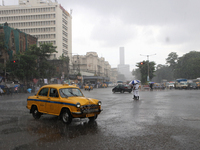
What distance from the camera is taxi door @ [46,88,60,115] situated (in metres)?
8.15

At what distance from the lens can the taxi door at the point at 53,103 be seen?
815cm

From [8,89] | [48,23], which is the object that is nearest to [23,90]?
[8,89]

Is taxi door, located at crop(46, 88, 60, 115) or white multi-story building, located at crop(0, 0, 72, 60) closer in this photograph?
taxi door, located at crop(46, 88, 60, 115)

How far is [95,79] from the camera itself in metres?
94.0

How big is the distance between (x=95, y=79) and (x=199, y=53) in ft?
149

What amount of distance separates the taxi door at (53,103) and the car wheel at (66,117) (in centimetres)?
28

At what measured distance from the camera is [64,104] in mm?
7840

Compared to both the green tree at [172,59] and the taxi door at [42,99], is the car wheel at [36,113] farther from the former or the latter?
the green tree at [172,59]

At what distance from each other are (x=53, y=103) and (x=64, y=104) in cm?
71

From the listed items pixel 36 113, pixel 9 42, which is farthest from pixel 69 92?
pixel 9 42

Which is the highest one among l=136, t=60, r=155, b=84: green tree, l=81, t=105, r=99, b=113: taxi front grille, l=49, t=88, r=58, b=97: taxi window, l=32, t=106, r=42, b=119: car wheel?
l=136, t=60, r=155, b=84: green tree

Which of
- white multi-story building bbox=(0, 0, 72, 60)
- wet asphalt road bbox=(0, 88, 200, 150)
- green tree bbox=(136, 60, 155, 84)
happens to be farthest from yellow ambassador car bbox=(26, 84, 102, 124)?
white multi-story building bbox=(0, 0, 72, 60)

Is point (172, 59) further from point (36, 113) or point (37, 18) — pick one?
point (36, 113)

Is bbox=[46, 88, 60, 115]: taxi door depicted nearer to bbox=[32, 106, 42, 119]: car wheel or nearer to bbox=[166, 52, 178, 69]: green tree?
bbox=[32, 106, 42, 119]: car wheel
